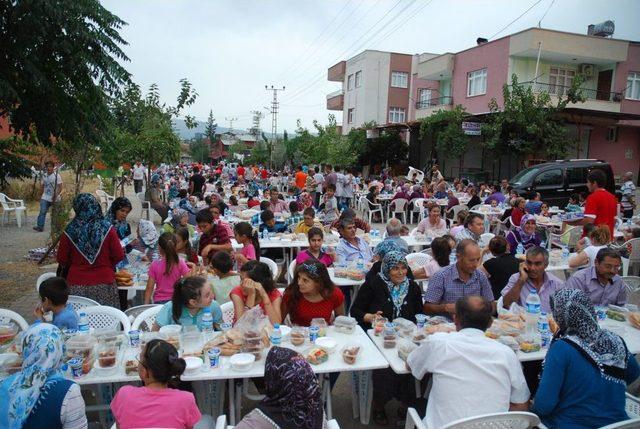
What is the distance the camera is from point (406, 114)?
35406 mm

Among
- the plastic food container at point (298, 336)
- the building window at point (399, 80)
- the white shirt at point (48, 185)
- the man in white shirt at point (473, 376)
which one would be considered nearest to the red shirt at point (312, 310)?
the plastic food container at point (298, 336)

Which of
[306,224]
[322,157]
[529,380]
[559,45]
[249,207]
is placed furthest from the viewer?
[322,157]

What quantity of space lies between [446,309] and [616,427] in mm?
1925

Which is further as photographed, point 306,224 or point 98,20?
point 306,224

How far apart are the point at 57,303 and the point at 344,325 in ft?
→ 7.65

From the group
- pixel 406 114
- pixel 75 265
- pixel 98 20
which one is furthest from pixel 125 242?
pixel 406 114

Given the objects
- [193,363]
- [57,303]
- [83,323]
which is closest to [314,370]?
[193,363]

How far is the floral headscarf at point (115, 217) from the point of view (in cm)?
596

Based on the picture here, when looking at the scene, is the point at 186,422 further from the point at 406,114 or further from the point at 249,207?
the point at 406,114

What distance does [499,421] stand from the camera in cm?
251

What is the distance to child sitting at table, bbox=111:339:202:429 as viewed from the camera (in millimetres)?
2420

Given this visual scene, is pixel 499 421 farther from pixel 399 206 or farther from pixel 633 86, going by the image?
pixel 633 86

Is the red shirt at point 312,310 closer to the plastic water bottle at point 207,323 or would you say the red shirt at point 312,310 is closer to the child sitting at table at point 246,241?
the plastic water bottle at point 207,323

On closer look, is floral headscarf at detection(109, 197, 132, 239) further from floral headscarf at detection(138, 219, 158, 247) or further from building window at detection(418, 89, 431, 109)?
building window at detection(418, 89, 431, 109)
